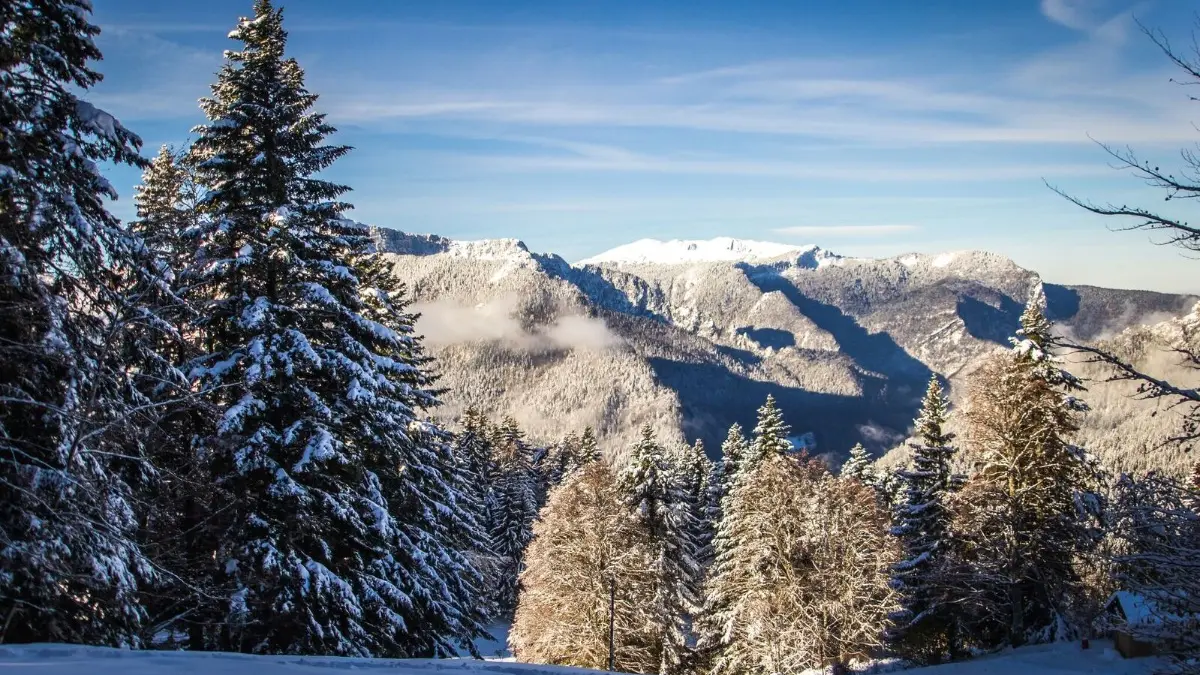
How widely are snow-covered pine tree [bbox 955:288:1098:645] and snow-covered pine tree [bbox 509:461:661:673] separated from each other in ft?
40.8

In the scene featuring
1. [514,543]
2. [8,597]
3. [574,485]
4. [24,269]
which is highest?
[24,269]

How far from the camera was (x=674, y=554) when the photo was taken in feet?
112

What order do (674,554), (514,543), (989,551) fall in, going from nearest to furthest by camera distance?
(989,551) < (674,554) < (514,543)

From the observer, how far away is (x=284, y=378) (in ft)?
44.2

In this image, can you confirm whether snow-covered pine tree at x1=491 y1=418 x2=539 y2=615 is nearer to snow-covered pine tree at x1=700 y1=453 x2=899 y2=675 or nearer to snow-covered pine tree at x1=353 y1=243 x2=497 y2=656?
snow-covered pine tree at x1=700 y1=453 x2=899 y2=675

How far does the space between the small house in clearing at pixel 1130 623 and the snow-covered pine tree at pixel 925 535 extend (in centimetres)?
549

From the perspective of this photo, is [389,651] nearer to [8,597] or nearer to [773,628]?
[8,597]

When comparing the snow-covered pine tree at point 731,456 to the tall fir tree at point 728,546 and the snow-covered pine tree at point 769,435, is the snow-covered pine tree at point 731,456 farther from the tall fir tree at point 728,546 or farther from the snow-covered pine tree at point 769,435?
the snow-covered pine tree at point 769,435

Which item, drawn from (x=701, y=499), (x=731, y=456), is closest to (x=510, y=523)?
(x=701, y=499)

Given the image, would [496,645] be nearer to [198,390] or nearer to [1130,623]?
[198,390]

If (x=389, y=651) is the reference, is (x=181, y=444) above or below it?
above

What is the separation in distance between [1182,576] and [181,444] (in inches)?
600

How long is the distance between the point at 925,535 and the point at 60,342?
2984 centimetres

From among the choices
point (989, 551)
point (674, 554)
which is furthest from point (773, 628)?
point (674, 554)
